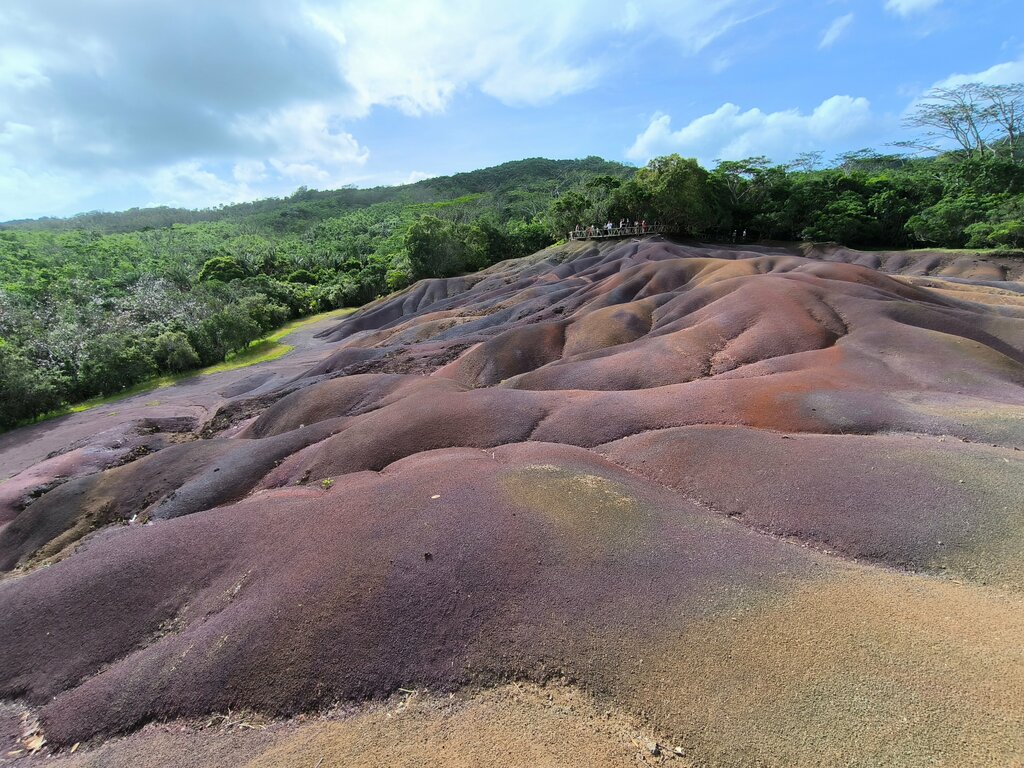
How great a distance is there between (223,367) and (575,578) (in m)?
48.0

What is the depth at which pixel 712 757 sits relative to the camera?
530 cm

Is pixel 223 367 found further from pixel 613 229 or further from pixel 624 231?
pixel 624 231

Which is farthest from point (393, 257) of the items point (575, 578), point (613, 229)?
point (575, 578)

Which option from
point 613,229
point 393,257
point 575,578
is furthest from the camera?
point 393,257

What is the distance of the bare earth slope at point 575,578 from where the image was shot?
5898 mm

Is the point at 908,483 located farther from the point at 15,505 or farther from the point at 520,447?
the point at 15,505

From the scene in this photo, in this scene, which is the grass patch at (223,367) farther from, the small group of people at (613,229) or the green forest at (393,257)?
the small group of people at (613,229)

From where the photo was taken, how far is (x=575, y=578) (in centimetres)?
808

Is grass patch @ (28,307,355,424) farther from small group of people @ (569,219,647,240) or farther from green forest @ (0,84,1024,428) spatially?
small group of people @ (569,219,647,240)

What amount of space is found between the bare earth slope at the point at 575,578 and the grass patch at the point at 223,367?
72.6 feet

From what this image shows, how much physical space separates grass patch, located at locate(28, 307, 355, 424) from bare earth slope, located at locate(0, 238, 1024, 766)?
72.6 ft

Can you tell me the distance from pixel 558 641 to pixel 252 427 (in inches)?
823

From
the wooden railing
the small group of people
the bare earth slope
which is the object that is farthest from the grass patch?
the wooden railing

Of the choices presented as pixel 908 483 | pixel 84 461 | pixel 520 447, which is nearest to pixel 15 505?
pixel 84 461
